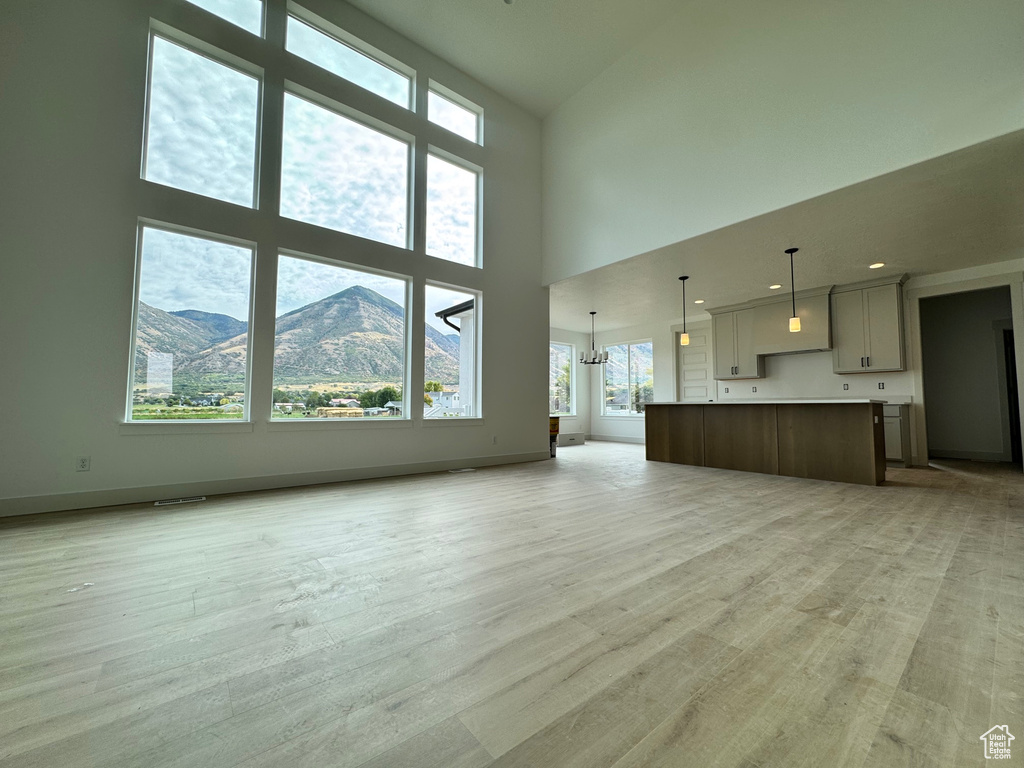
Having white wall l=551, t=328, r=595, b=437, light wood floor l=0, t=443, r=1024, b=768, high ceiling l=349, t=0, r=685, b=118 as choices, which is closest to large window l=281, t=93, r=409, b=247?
high ceiling l=349, t=0, r=685, b=118

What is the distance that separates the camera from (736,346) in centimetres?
768

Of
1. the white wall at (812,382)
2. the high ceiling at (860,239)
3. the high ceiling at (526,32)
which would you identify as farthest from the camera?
the white wall at (812,382)

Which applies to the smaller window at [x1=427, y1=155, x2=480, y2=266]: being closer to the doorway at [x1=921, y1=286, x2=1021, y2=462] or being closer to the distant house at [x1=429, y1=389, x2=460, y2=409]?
the distant house at [x1=429, y1=389, x2=460, y2=409]

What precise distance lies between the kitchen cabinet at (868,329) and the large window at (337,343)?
21.5 feet

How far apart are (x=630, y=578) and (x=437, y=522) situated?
149 centimetres

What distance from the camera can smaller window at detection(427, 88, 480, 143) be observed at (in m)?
5.71

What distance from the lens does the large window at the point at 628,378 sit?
391 inches

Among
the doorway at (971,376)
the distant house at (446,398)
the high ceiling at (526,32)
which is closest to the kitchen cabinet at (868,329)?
the doorway at (971,376)

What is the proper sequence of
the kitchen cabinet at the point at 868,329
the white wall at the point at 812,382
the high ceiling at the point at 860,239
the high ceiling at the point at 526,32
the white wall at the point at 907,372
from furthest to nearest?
the white wall at the point at 812,382, the kitchen cabinet at the point at 868,329, the white wall at the point at 907,372, the high ceiling at the point at 526,32, the high ceiling at the point at 860,239

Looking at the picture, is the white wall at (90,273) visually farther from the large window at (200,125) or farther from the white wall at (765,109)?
the white wall at (765,109)

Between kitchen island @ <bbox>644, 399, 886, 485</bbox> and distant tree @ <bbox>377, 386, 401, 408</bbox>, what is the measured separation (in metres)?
3.93

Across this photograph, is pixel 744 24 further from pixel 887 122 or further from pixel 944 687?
pixel 944 687

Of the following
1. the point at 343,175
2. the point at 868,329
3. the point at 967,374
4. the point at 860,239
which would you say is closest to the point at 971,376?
the point at 967,374

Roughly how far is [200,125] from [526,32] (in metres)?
3.82
